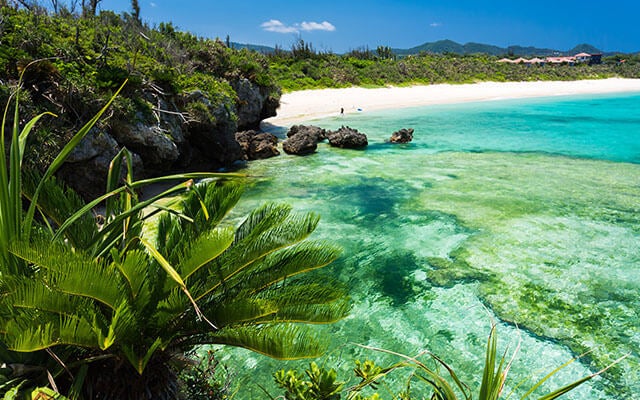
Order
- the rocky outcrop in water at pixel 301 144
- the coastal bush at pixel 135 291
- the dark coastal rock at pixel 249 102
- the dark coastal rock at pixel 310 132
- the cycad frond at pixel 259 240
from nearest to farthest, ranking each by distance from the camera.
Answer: the coastal bush at pixel 135 291
the cycad frond at pixel 259 240
the rocky outcrop in water at pixel 301 144
the dark coastal rock at pixel 310 132
the dark coastal rock at pixel 249 102

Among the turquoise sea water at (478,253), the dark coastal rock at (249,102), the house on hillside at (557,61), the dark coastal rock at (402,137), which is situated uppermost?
the house on hillside at (557,61)

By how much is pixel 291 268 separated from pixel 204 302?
0.74 meters

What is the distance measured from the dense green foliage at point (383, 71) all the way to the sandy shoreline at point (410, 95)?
1.74 metres

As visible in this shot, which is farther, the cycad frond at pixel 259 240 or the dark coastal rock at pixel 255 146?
the dark coastal rock at pixel 255 146

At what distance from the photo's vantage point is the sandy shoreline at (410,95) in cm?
2953

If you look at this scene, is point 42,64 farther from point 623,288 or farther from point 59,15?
point 623,288

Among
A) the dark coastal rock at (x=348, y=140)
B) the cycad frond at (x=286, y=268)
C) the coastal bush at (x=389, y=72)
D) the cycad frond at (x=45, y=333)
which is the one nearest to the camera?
the cycad frond at (x=45, y=333)

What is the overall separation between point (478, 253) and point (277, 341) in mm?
6103

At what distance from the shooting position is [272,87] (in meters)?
20.8

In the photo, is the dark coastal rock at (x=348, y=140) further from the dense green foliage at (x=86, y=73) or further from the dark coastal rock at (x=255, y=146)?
the dense green foliage at (x=86, y=73)

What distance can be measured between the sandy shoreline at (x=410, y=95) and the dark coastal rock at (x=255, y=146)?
27.3 feet

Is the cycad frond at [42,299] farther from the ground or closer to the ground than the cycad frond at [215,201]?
closer to the ground

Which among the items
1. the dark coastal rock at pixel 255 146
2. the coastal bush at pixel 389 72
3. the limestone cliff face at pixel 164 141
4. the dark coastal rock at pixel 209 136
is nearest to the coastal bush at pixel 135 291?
the limestone cliff face at pixel 164 141

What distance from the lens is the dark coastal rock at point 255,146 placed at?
1562 cm
